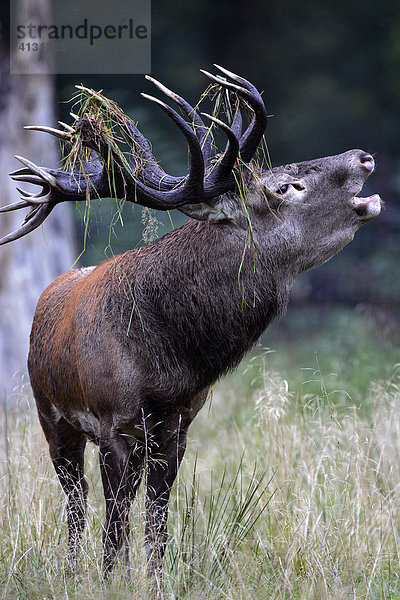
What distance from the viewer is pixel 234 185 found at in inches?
142

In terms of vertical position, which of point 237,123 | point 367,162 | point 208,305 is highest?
point 237,123

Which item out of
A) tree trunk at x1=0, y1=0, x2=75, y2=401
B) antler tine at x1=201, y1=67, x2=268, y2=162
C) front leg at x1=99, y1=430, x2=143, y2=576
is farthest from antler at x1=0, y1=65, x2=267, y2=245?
tree trunk at x1=0, y1=0, x2=75, y2=401

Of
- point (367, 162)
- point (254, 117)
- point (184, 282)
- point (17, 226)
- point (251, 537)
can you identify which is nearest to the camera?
point (254, 117)

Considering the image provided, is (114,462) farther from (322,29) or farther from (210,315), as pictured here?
(322,29)

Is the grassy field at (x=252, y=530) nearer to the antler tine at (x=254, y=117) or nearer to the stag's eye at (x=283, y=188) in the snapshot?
the stag's eye at (x=283, y=188)

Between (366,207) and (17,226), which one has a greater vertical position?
(366,207)

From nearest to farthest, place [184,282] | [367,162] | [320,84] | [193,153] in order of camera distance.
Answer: [193,153]
[184,282]
[367,162]
[320,84]

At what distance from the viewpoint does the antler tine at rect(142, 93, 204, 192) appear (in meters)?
3.28

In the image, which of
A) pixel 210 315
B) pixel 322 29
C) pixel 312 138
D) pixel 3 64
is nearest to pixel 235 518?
pixel 210 315

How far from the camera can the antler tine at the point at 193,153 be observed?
3.28 metres

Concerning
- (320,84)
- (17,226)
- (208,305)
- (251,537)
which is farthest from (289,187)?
(320,84)

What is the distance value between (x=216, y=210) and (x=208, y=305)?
409 mm

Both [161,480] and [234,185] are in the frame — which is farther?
[161,480]

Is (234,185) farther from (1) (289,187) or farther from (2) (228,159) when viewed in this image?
(1) (289,187)
